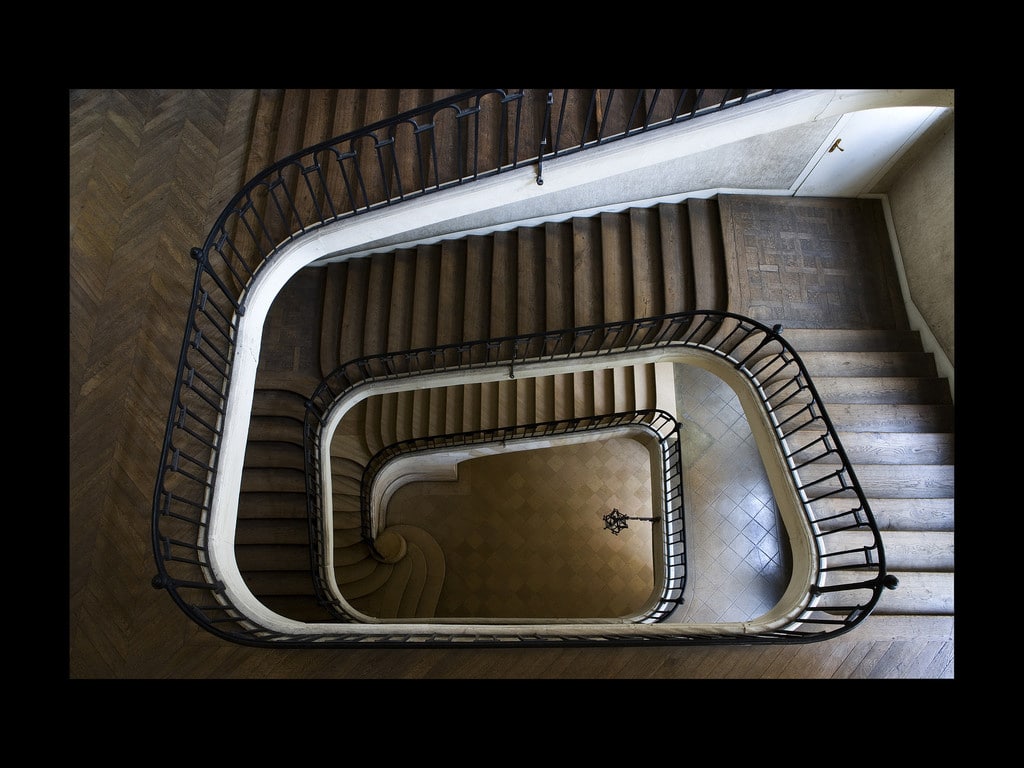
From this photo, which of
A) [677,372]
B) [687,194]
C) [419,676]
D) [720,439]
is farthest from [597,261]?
[419,676]

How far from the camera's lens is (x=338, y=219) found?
458 cm

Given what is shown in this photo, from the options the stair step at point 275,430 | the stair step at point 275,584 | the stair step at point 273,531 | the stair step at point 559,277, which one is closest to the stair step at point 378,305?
the stair step at point 275,430

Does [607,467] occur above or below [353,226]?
below

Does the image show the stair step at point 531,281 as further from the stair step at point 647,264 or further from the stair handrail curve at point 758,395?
the stair step at point 647,264

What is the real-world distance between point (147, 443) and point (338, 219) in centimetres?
233

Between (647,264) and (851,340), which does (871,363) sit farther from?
(647,264)

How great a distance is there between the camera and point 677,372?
869cm

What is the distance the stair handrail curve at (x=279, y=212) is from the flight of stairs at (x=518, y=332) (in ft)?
2.99

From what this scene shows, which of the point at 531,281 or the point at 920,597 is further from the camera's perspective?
the point at 531,281

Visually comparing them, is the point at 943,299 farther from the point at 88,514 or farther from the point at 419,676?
the point at 88,514

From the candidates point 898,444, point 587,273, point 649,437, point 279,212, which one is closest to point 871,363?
point 898,444

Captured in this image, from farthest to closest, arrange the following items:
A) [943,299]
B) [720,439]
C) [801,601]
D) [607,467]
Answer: [607,467] < [720,439] < [943,299] < [801,601]

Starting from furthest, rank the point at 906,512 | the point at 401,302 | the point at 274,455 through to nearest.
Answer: the point at 401,302 → the point at 274,455 → the point at 906,512

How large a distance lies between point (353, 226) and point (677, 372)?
590cm
